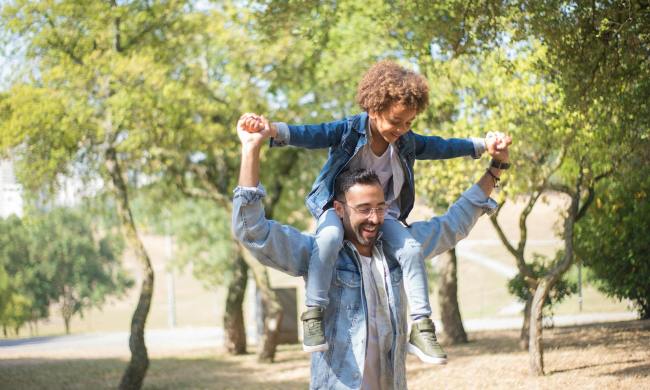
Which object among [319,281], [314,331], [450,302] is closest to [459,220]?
[319,281]

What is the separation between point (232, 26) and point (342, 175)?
1216 centimetres

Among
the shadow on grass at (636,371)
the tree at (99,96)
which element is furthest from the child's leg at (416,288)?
the tree at (99,96)

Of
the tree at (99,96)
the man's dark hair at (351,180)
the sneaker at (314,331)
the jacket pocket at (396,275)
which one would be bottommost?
the sneaker at (314,331)

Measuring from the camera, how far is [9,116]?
13.3 m

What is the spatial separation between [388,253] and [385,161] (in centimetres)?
42

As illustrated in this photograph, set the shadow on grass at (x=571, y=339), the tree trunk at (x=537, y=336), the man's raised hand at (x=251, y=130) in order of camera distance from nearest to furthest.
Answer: the man's raised hand at (x=251, y=130) < the tree trunk at (x=537, y=336) < the shadow on grass at (x=571, y=339)

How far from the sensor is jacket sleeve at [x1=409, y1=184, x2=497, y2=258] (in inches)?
148

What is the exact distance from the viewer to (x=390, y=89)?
3.45 meters

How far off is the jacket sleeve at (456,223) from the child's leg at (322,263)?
45cm

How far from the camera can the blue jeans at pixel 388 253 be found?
3428 millimetres

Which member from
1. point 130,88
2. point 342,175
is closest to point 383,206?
point 342,175

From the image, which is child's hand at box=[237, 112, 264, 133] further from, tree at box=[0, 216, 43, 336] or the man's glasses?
tree at box=[0, 216, 43, 336]

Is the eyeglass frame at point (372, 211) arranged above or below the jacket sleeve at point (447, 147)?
below

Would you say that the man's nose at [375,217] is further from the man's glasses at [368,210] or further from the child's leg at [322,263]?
the child's leg at [322,263]
